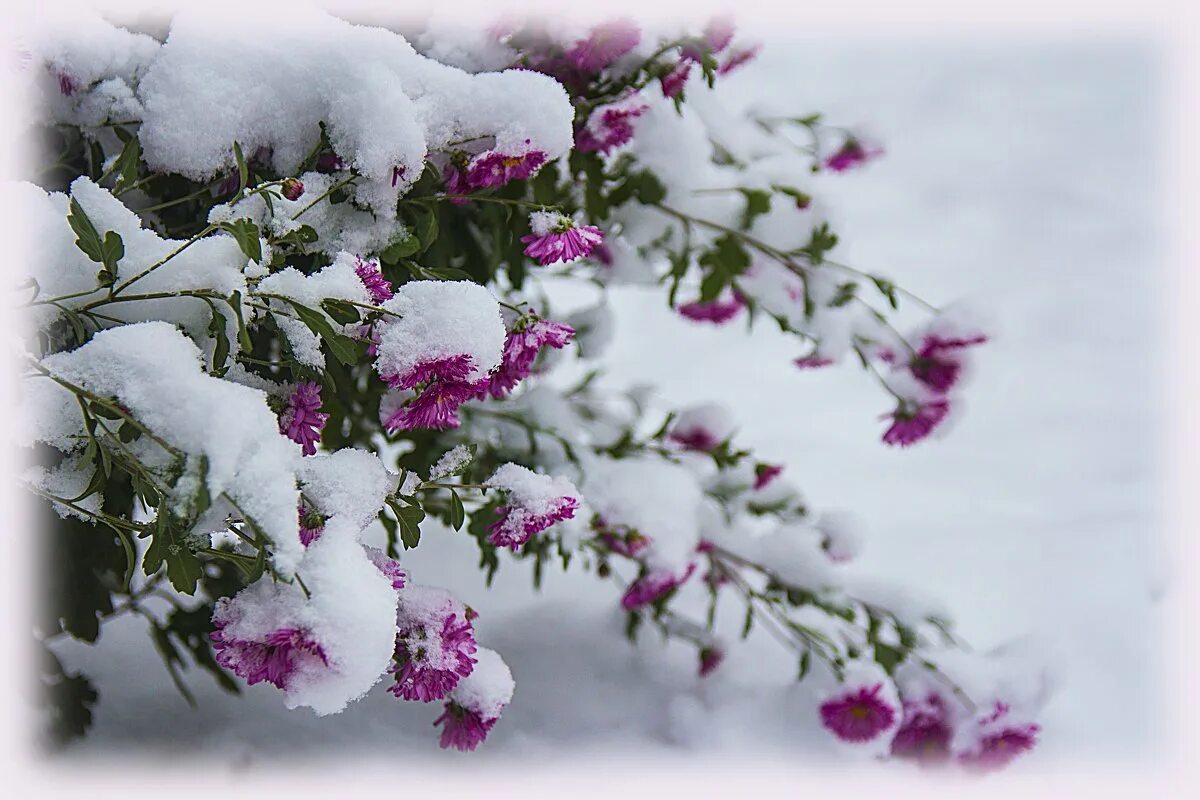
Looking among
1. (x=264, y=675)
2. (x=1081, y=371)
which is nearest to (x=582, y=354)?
(x=264, y=675)

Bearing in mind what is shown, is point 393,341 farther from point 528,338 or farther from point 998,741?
point 998,741

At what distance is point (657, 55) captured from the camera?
0.90 metres

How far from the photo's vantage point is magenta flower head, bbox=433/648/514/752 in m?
0.75

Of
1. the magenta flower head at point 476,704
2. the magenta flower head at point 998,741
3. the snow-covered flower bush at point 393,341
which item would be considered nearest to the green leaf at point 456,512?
the snow-covered flower bush at point 393,341

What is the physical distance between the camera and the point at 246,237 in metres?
0.62

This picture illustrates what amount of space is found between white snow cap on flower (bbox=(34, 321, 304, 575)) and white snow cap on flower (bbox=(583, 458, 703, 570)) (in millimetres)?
460

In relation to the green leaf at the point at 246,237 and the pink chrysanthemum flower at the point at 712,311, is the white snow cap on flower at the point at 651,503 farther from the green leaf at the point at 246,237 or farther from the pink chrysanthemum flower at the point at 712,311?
the green leaf at the point at 246,237

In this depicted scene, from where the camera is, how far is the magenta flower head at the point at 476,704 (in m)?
0.75

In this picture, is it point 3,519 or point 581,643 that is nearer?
point 3,519

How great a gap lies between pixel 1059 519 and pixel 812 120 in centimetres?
86

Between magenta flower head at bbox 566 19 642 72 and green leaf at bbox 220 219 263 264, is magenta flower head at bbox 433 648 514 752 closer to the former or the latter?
green leaf at bbox 220 219 263 264

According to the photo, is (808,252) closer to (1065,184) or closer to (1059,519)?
(1059,519)

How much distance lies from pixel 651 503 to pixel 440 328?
47 cm

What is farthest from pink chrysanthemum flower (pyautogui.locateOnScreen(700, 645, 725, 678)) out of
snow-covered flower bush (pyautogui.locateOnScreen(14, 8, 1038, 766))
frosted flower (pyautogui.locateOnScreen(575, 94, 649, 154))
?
frosted flower (pyautogui.locateOnScreen(575, 94, 649, 154))
